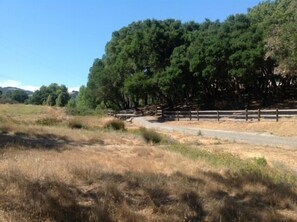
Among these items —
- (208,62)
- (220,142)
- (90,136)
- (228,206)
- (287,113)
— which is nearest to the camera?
(228,206)

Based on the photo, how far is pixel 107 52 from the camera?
83.6m

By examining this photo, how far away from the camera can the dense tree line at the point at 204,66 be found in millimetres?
48531

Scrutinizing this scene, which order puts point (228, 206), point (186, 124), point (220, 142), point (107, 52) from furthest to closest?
point (107, 52), point (186, 124), point (220, 142), point (228, 206)

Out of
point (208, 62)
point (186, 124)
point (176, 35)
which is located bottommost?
point (186, 124)

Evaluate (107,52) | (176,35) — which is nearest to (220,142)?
(176,35)

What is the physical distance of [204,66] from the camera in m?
51.2

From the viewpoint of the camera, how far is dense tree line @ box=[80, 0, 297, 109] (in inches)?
1911

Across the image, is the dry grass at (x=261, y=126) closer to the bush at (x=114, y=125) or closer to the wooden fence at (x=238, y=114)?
the wooden fence at (x=238, y=114)

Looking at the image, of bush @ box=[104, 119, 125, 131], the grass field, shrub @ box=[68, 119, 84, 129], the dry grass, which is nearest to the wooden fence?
the dry grass

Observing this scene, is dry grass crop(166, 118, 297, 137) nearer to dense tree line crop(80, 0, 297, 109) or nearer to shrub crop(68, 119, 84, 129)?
dense tree line crop(80, 0, 297, 109)

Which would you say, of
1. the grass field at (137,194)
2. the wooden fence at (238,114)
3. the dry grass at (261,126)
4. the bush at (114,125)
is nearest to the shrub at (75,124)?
the bush at (114,125)

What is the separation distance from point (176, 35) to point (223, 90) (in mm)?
9893

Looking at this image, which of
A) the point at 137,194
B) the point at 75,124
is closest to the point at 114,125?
the point at 75,124

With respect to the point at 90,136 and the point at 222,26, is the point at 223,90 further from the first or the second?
the point at 90,136
